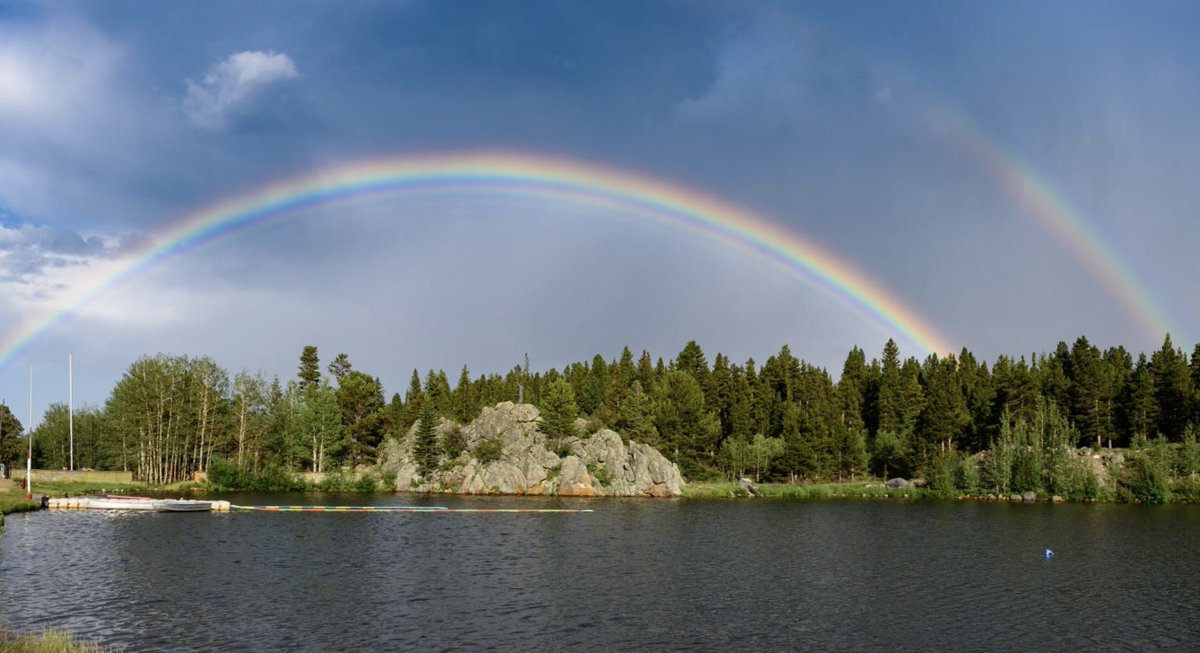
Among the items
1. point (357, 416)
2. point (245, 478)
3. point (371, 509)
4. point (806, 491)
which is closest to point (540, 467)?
point (357, 416)

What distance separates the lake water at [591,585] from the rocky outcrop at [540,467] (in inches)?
2688

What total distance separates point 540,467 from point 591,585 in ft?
387

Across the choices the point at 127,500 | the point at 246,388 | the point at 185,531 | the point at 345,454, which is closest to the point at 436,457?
the point at 345,454

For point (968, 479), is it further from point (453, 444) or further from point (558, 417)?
point (453, 444)

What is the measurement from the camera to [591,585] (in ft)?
192

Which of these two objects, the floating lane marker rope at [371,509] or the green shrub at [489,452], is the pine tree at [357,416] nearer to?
the green shrub at [489,452]

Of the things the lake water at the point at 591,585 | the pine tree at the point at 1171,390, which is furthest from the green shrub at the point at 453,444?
the pine tree at the point at 1171,390

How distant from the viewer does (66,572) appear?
57.9 meters

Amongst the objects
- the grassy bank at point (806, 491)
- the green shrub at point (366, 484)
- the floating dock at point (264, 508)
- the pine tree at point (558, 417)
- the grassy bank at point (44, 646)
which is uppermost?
the pine tree at point (558, 417)

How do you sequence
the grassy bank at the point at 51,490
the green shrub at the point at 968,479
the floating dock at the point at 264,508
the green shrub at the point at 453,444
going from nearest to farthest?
the grassy bank at the point at 51,490 < the floating dock at the point at 264,508 < the green shrub at the point at 968,479 < the green shrub at the point at 453,444

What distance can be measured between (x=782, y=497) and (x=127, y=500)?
124 meters

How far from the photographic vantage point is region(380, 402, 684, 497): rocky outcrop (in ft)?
566

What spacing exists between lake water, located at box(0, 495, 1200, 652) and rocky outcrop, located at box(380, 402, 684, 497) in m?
68.3

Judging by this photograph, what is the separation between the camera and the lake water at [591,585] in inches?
1693
